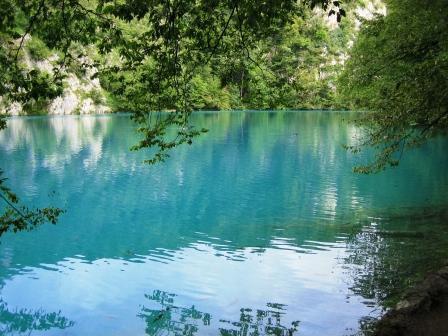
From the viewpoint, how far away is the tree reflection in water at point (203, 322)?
9.59 meters

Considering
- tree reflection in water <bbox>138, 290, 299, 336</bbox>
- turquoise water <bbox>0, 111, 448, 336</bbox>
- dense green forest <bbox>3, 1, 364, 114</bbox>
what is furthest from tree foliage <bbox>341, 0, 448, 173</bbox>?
tree reflection in water <bbox>138, 290, 299, 336</bbox>

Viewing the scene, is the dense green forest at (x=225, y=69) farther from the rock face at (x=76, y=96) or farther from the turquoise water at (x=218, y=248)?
the turquoise water at (x=218, y=248)

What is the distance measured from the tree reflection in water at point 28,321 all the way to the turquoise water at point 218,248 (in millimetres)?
38

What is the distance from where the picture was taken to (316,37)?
13288 centimetres

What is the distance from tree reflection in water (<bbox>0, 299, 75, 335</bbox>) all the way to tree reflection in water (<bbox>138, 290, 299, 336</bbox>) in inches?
67.0

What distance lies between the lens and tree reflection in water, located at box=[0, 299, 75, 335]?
10.0 meters

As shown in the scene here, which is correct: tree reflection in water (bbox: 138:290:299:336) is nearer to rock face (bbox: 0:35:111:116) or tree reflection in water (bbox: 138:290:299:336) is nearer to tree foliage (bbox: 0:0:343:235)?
tree foliage (bbox: 0:0:343:235)

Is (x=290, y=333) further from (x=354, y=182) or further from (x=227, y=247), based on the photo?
(x=354, y=182)

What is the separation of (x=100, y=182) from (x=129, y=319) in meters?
17.6

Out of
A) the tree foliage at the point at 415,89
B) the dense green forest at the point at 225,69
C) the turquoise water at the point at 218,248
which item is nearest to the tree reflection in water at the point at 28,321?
the turquoise water at the point at 218,248

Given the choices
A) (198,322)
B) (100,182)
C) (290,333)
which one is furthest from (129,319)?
(100,182)

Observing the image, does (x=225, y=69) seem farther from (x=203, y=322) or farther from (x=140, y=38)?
(x=203, y=322)

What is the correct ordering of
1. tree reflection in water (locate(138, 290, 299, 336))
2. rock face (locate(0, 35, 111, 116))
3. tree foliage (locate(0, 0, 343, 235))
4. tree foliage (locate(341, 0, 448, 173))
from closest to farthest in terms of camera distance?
tree foliage (locate(0, 0, 343, 235))
tree reflection in water (locate(138, 290, 299, 336))
tree foliage (locate(341, 0, 448, 173))
rock face (locate(0, 35, 111, 116))

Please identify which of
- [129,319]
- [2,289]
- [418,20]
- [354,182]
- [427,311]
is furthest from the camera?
[354,182]
